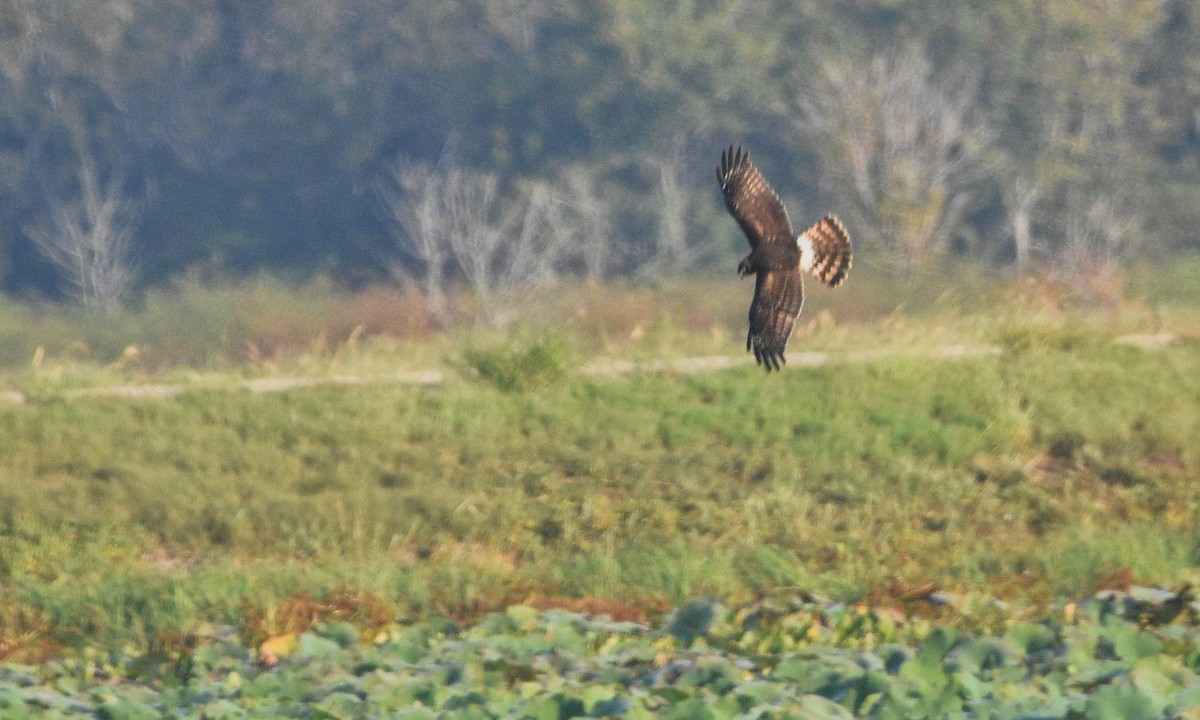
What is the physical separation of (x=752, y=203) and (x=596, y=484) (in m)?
6.13

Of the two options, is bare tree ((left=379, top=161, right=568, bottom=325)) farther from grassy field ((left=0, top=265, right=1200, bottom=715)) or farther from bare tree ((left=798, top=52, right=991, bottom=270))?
grassy field ((left=0, top=265, right=1200, bottom=715))

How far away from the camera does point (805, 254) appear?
22.8 ft

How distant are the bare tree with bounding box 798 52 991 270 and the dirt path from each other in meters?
14.5

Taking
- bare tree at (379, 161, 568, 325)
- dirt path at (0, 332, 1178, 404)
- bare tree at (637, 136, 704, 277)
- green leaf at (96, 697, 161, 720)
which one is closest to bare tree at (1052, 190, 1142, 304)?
bare tree at (637, 136, 704, 277)

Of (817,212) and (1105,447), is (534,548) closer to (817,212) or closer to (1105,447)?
(1105,447)

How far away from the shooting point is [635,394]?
568 inches

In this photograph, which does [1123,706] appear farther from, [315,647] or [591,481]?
[591,481]

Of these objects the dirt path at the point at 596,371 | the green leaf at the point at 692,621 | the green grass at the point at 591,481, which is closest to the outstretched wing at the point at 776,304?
the green leaf at the point at 692,621

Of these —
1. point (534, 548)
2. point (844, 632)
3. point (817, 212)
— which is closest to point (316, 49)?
point (817, 212)

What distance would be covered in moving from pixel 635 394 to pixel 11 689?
24.4ft

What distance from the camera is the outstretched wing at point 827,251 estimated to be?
6.97 metres

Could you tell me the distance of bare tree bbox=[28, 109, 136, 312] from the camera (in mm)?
35656

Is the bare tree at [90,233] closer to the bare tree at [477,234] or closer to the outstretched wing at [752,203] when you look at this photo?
the bare tree at [477,234]

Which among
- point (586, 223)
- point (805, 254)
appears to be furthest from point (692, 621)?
point (586, 223)
